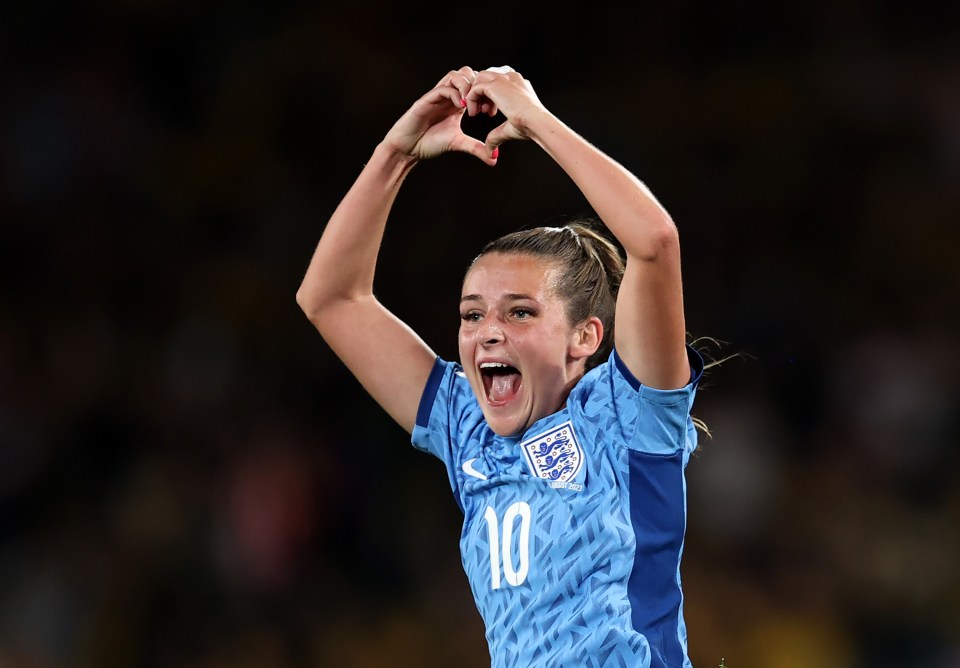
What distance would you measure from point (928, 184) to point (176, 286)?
3.55 meters

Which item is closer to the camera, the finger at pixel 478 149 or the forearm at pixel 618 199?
the forearm at pixel 618 199

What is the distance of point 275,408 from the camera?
5.15 m

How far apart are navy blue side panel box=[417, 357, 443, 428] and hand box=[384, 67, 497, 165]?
0.50m

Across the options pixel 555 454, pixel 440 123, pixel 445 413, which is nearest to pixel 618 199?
pixel 555 454

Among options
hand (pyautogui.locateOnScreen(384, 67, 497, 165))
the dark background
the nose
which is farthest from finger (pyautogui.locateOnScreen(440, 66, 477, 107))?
the dark background

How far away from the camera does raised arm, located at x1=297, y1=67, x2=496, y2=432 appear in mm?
2691

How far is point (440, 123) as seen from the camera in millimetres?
2609

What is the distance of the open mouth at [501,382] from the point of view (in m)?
2.46

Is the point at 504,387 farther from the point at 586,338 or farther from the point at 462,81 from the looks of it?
the point at 462,81

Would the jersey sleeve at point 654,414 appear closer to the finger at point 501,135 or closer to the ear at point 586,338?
the ear at point 586,338

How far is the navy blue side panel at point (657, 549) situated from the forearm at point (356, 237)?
864 mm

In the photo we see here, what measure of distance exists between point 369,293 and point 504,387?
506 millimetres

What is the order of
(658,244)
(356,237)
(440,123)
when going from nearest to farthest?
(658,244) < (440,123) < (356,237)

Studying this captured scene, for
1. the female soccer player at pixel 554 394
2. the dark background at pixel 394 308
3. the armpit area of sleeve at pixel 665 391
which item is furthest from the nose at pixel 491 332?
the dark background at pixel 394 308
